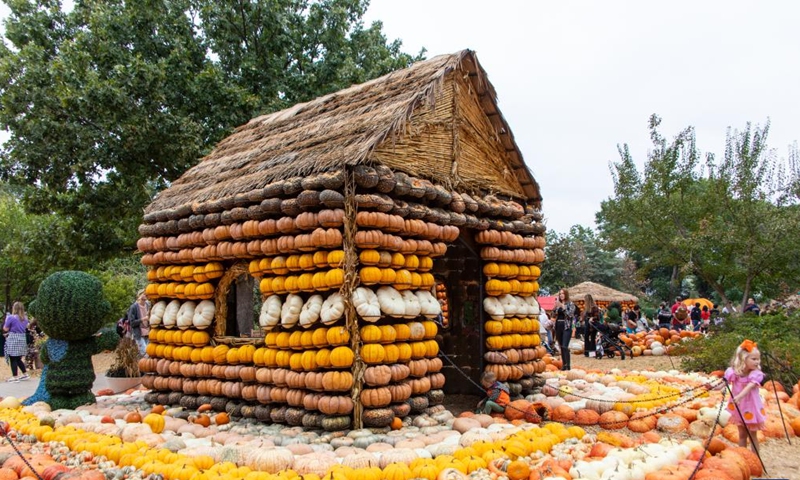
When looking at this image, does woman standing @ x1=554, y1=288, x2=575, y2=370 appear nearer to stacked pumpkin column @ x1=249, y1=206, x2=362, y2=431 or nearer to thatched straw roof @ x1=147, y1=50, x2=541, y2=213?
thatched straw roof @ x1=147, y1=50, x2=541, y2=213

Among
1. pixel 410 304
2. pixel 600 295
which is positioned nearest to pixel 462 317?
pixel 410 304

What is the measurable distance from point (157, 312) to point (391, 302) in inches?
179

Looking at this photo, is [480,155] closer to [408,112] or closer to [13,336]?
[408,112]

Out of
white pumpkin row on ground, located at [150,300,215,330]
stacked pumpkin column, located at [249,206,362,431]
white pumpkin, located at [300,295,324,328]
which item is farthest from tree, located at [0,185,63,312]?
white pumpkin, located at [300,295,324,328]

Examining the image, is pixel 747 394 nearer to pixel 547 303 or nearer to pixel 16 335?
pixel 16 335

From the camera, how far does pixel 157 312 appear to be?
31.8 feet

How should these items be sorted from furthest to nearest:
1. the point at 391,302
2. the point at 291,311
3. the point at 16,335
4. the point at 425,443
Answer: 1. the point at 16,335
2. the point at 291,311
3. the point at 391,302
4. the point at 425,443

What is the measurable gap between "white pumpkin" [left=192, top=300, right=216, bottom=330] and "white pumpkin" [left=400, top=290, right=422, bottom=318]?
3.15m

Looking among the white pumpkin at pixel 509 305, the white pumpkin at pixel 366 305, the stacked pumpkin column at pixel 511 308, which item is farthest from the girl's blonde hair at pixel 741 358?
the white pumpkin at pixel 366 305

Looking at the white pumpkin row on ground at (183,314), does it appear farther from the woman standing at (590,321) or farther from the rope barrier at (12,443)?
the woman standing at (590,321)

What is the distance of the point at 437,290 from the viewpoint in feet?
44.1

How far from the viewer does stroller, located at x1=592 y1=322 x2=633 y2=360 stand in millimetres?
16413

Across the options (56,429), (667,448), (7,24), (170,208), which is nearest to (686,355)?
(667,448)

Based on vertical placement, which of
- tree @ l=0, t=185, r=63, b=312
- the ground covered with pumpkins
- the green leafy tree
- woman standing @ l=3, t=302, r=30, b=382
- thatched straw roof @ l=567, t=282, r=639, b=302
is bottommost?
the ground covered with pumpkins
